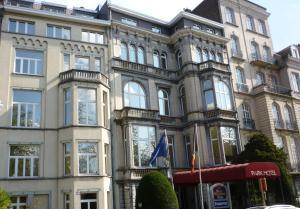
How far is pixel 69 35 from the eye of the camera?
→ 89.4 feet

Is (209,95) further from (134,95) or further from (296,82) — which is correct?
(296,82)

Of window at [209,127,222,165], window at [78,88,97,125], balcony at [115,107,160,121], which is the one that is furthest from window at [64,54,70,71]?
window at [209,127,222,165]

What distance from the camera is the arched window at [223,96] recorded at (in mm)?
29834

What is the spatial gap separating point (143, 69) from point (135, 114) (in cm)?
488

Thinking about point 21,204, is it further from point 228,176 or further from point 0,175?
point 228,176

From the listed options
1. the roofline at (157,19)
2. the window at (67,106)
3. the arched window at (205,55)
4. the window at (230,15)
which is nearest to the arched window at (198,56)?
the arched window at (205,55)

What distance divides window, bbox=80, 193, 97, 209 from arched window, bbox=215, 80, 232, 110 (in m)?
13.3

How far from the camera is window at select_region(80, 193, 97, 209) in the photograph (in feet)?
73.8

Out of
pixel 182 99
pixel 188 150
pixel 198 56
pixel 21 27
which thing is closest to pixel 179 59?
pixel 198 56

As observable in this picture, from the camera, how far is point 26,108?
940 inches

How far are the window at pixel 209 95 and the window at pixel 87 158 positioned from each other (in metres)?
11.1

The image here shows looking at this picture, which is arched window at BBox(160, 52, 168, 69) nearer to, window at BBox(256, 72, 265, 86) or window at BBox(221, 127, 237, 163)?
window at BBox(221, 127, 237, 163)

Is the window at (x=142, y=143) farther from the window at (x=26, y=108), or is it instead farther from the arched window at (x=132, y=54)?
the window at (x=26, y=108)

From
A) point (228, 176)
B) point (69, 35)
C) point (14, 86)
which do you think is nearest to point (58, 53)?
point (69, 35)
